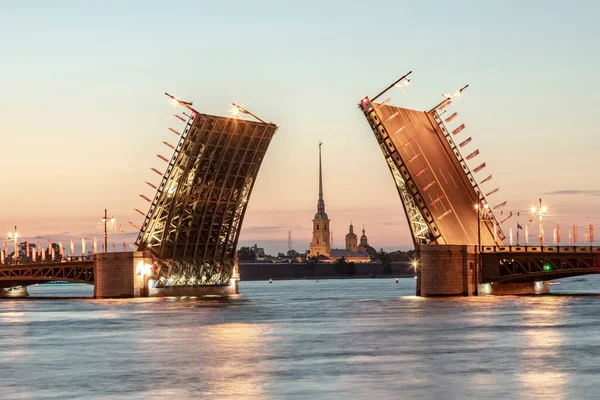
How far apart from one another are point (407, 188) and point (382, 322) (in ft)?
93.3

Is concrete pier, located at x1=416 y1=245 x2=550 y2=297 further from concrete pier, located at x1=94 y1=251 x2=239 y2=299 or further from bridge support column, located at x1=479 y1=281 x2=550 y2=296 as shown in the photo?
concrete pier, located at x1=94 y1=251 x2=239 y2=299

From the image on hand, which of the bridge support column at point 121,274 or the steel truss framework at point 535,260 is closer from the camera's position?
the steel truss framework at point 535,260

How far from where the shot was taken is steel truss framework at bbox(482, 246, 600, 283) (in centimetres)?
8475

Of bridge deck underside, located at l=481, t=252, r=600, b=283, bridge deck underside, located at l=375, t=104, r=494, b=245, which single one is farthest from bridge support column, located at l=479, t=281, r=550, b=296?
bridge deck underside, located at l=375, t=104, r=494, b=245

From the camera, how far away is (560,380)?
2734 cm

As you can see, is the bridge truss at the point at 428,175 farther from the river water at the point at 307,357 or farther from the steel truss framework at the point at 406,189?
the river water at the point at 307,357

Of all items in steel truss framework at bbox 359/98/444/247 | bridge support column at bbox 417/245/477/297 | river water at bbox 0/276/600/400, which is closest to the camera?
river water at bbox 0/276/600/400

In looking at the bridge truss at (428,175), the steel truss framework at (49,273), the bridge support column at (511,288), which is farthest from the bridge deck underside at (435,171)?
the steel truss framework at (49,273)

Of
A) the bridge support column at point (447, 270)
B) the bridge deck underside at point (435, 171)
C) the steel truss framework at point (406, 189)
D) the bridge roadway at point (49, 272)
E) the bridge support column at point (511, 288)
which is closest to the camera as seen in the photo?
the steel truss framework at point (406, 189)

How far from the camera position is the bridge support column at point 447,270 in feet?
278

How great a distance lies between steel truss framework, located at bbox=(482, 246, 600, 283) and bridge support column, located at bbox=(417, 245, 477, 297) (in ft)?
4.36

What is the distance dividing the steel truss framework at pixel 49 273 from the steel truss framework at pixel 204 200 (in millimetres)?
7572

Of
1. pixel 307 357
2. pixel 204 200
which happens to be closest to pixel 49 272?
pixel 204 200

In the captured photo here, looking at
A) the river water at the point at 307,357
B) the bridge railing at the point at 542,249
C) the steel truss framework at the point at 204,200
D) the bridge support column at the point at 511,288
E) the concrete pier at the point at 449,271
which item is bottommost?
the river water at the point at 307,357
